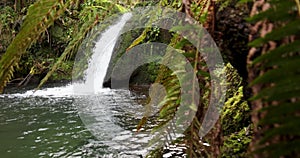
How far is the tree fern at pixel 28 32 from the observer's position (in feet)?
1.18

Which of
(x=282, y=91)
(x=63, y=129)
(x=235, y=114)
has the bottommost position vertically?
(x=63, y=129)

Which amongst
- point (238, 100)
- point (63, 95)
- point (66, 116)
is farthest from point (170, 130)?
point (63, 95)

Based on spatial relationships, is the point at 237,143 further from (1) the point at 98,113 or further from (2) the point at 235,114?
(1) the point at 98,113

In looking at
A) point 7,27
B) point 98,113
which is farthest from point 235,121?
point 7,27

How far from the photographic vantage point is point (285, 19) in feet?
0.69

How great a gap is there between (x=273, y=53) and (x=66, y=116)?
12.5 ft

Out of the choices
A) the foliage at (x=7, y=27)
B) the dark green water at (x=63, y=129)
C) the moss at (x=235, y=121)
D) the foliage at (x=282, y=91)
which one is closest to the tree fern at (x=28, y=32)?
the foliage at (x=282, y=91)

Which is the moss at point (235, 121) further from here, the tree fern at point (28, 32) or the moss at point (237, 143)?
the tree fern at point (28, 32)

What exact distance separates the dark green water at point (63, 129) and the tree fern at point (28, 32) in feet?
6.79

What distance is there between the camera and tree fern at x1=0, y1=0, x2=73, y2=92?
36 cm

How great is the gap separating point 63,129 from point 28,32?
3108mm

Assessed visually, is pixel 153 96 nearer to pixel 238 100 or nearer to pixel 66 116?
pixel 238 100

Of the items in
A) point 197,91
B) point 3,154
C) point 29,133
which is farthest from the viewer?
point 29,133

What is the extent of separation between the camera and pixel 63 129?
3.35 m
